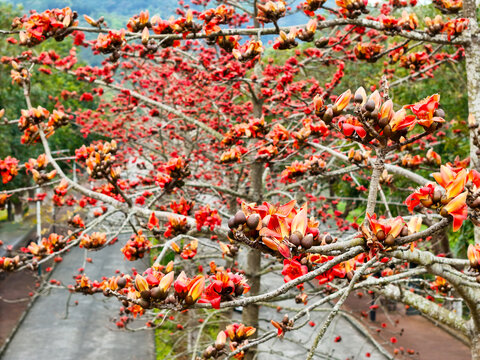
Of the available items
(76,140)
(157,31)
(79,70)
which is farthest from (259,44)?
(76,140)

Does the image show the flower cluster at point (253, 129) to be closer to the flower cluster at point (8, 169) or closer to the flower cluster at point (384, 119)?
the flower cluster at point (8, 169)

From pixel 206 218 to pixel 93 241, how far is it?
828 millimetres

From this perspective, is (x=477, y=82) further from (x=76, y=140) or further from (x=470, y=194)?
(x=76, y=140)

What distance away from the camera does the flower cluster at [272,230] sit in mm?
1146

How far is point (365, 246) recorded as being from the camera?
125cm

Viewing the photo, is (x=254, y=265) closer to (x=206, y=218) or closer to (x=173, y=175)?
(x=206, y=218)

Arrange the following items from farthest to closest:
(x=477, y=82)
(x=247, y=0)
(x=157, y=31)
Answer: (x=247, y=0) < (x=477, y=82) < (x=157, y=31)

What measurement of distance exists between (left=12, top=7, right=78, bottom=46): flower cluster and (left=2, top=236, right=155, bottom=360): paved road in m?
7.17

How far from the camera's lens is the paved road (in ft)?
35.3

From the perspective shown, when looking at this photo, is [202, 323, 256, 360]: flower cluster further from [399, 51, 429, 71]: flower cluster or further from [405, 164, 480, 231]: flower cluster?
[399, 51, 429, 71]: flower cluster

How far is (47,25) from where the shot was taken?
8.68ft

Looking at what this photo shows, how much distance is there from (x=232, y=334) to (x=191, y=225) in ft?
3.80

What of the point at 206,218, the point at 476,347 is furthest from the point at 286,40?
the point at 476,347

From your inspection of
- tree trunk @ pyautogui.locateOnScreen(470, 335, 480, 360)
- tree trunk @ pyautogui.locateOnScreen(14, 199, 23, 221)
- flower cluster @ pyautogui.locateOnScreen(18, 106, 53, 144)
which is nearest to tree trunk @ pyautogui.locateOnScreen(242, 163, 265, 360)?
flower cluster @ pyautogui.locateOnScreen(18, 106, 53, 144)
